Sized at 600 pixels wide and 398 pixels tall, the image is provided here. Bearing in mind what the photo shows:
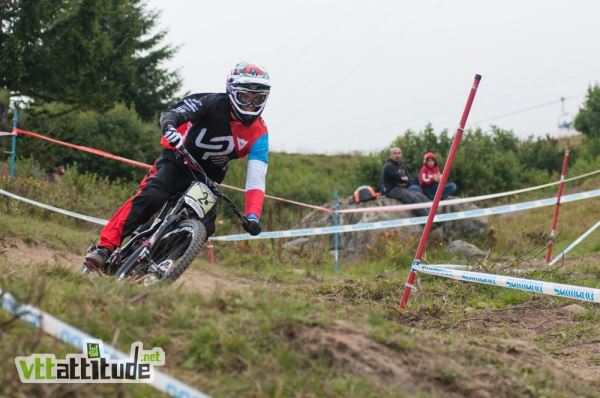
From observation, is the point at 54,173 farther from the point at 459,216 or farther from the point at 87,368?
the point at 87,368

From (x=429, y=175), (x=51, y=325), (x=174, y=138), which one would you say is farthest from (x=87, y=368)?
(x=429, y=175)

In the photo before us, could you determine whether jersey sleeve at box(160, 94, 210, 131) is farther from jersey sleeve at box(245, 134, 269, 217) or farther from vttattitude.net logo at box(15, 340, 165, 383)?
vttattitude.net logo at box(15, 340, 165, 383)

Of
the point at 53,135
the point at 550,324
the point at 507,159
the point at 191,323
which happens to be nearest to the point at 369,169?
the point at 507,159

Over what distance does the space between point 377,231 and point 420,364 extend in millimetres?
11336

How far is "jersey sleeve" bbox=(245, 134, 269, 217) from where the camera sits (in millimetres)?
6875

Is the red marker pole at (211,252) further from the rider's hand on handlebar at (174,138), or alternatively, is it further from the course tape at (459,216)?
the rider's hand on handlebar at (174,138)

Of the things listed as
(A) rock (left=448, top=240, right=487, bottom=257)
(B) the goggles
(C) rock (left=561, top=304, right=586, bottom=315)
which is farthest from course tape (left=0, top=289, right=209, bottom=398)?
(A) rock (left=448, top=240, right=487, bottom=257)

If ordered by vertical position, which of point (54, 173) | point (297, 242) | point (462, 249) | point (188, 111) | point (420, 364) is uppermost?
point (188, 111)

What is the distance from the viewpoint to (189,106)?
6.86m

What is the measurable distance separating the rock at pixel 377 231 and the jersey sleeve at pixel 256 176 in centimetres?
773

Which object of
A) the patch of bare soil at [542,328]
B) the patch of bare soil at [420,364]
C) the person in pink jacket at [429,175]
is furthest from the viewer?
the person in pink jacket at [429,175]

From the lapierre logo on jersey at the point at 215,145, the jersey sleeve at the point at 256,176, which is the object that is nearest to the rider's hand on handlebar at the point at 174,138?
the lapierre logo on jersey at the point at 215,145

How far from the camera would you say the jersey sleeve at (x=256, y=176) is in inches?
271

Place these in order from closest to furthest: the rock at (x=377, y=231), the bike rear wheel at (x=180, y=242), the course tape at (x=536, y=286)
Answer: the course tape at (x=536, y=286), the bike rear wheel at (x=180, y=242), the rock at (x=377, y=231)
